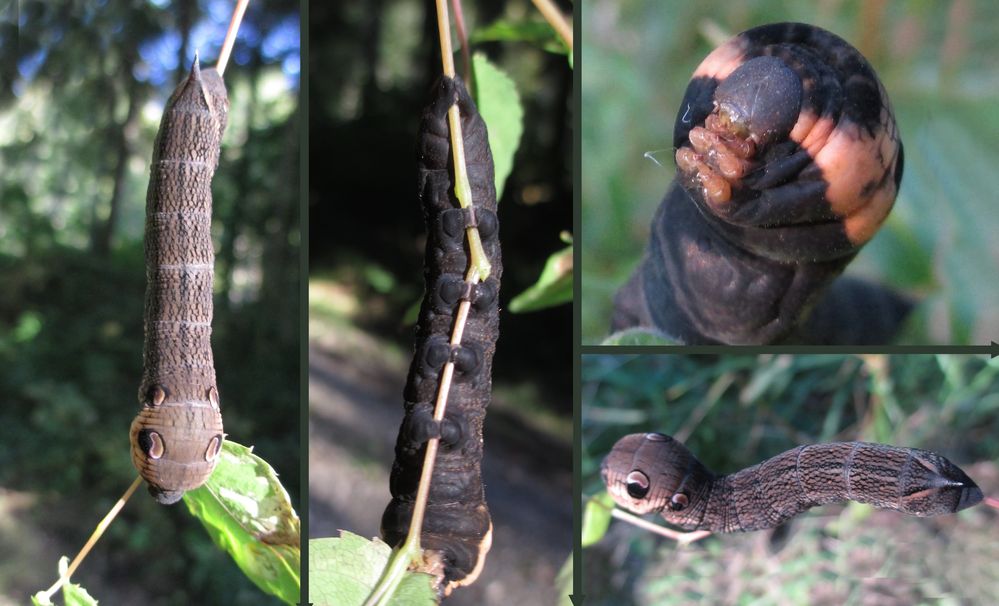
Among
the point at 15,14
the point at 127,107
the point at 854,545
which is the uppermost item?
the point at 15,14

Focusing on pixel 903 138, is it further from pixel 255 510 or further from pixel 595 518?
pixel 255 510

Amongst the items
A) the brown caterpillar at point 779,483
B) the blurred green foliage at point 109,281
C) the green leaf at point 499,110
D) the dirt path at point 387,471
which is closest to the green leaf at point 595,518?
the brown caterpillar at point 779,483

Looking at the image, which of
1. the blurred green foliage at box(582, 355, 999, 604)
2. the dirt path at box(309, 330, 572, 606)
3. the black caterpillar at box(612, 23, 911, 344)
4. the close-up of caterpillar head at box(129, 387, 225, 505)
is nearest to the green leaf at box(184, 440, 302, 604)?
the close-up of caterpillar head at box(129, 387, 225, 505)

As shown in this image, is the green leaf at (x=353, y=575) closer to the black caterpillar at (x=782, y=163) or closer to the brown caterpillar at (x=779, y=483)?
the brown caterpillar at (x=779, y=483)

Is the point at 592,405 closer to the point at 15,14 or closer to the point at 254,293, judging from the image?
the point at 254,293

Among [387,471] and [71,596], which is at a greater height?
[71,596]

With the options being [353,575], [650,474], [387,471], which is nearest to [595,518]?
[650,474]

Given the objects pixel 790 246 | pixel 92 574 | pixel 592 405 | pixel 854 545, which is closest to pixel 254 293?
pixel 92 574
